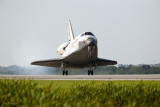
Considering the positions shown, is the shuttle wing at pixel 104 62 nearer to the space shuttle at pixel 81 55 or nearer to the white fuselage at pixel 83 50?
the space shuttle at pixel 81 55

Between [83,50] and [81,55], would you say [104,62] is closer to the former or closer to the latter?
[81,55]

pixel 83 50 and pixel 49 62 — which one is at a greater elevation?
pixel 83 50

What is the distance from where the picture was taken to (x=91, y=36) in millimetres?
33875

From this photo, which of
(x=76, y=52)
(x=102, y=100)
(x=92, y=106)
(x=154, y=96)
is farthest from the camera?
(x=76, y=52)

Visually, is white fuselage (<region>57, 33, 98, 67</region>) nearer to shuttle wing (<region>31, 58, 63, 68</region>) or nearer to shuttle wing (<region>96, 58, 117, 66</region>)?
shuttle wing (<region>31, 58, 63, 68</region>)

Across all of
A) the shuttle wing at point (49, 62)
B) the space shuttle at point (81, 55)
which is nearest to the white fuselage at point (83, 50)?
the space shuttle at point (81, 55)

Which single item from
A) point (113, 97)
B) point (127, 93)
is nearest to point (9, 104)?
point (113, 97)

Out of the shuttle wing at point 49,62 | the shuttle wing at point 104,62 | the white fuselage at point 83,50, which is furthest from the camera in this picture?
the shuttle wing at point 104,62

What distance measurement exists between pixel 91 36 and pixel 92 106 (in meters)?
26.6

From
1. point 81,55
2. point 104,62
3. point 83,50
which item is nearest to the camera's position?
point 83,50

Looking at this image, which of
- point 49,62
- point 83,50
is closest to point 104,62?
point 49,62

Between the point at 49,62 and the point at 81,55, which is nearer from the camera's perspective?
the point at 81,55

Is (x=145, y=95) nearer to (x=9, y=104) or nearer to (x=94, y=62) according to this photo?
(x=9, y=104)

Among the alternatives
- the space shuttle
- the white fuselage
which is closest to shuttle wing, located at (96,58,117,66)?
the space shuttle
